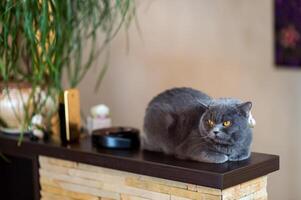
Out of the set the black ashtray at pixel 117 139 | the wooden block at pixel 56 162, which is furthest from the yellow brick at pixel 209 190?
the wooden block at pixel 56 162

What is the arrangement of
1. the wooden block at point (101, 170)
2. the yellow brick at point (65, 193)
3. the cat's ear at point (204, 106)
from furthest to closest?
the yellow brick at point (65, 193), the wooden block at point (101, 170), the cat's ear at point (204, 106)

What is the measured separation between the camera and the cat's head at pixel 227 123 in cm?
133

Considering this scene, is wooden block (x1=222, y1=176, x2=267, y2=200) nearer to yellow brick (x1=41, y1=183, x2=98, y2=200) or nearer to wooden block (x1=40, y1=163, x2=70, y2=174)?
yellow brick (x1=41, y1=183, x2=98, y2=200)

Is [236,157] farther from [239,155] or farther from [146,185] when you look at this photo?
[146,185]

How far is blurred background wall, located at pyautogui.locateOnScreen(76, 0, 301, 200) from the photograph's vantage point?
2490 millimetres

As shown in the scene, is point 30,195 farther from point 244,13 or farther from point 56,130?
point 244,13

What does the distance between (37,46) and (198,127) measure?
62 cm

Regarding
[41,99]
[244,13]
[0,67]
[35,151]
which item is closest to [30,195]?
[35,151]

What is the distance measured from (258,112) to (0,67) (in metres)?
1.29

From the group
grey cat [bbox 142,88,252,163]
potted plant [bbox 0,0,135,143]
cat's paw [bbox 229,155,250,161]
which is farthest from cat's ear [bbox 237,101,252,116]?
potted plant [bbox 0,0,135,143]

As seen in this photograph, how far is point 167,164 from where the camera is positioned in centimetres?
138

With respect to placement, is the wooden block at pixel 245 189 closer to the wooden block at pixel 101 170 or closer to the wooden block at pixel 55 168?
the wooden block at pixel 101 170

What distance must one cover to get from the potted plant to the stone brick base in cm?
19

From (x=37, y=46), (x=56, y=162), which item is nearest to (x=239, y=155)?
(x=56, y=162)
